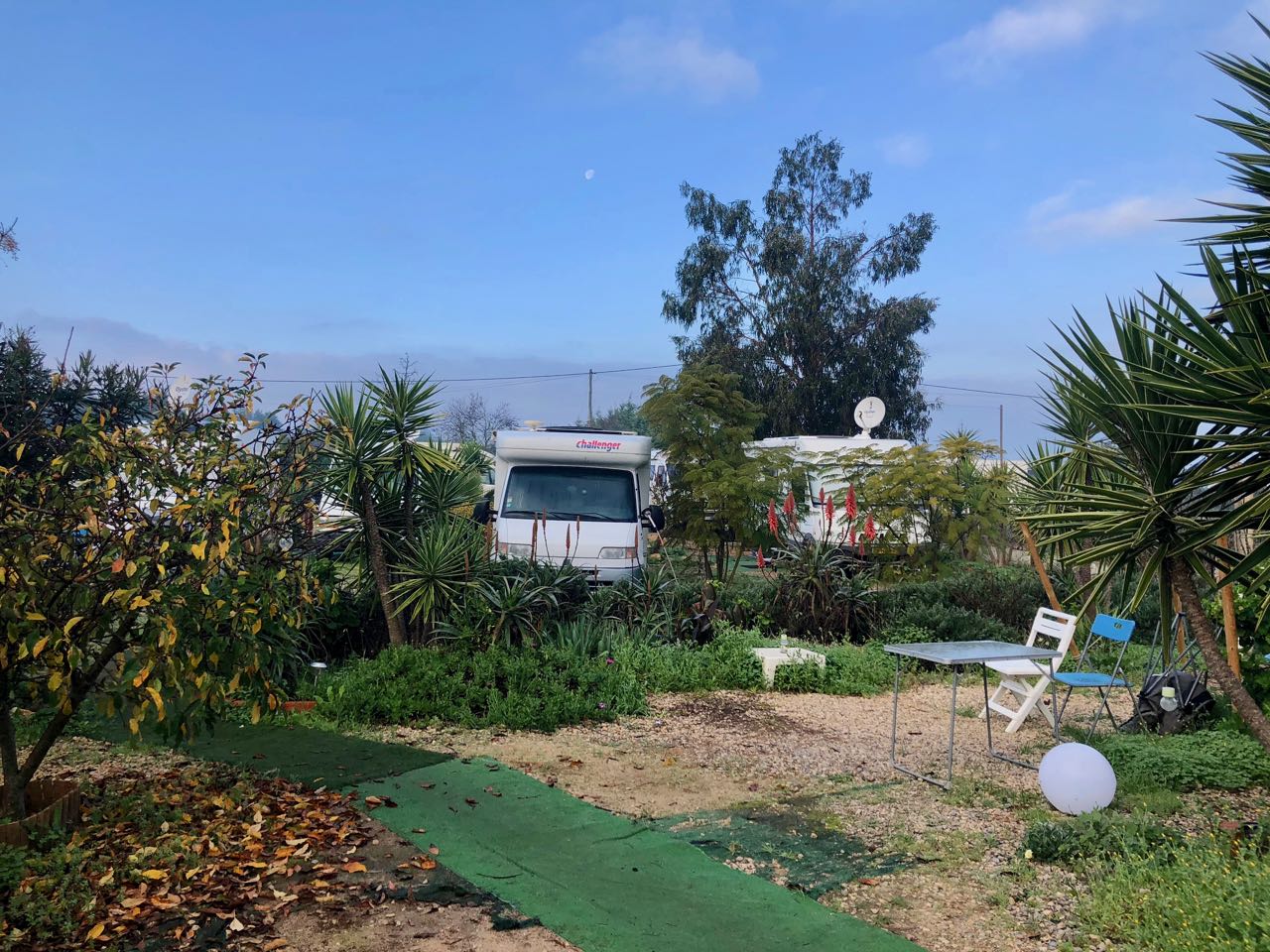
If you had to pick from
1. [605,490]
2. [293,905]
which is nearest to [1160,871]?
[293,905]

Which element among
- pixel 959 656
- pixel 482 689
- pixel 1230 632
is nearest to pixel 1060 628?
pixel 1230 632

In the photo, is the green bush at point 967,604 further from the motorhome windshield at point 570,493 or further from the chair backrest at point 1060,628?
the motorhome windshield at point 570,493

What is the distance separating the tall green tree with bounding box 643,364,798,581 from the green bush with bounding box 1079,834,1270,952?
373 inches

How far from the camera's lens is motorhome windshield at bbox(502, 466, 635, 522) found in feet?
37.8

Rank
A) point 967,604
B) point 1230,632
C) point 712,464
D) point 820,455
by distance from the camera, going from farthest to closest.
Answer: point 820,455, point 712,464, point 967,604, point 1230,632

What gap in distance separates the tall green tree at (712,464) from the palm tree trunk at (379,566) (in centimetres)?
570

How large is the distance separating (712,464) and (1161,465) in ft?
30.4

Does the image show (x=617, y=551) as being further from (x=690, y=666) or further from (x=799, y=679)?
(x=799, y=679)

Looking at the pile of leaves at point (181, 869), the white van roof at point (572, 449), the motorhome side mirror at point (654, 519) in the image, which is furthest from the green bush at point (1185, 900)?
the white van roof at point (572, 449)

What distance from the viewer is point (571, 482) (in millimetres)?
11828

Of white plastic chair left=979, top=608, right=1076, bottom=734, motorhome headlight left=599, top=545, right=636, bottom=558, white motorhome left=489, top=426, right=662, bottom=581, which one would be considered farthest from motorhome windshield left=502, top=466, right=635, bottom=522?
white plastic chair left=979, top=608, right=1076, bottom=734

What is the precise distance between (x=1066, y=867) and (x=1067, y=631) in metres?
2.82

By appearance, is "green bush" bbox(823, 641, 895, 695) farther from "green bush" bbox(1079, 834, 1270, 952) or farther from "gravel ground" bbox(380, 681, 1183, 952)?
"green bush" bbox(1079, 834, 1270, 952)

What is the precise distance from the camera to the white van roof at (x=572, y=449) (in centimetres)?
1173
